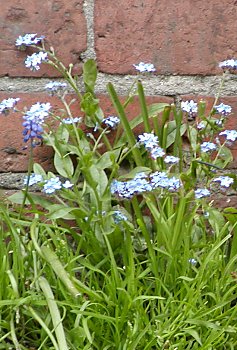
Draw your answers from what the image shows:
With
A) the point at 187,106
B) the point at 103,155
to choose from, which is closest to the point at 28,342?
the point at 103,155

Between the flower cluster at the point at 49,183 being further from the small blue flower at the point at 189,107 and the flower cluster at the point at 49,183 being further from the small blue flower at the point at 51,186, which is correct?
the small blue flower at the point at 189,107

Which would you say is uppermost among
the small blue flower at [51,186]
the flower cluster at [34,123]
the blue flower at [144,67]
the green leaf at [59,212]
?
the blue flower at [144,67]

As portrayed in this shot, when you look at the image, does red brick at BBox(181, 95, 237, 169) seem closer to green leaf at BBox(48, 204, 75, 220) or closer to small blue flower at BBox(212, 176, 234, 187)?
small blue flower at BBox(212, 176, 234, 187)

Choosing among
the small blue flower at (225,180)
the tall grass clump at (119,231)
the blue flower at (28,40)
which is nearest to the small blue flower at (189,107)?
the tall grass clump at (119,231)

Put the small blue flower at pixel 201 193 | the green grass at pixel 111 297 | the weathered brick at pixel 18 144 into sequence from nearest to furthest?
the green grass at pixel 111 297, the small blue flower at pixel 201 193, the weathered brick at pixel 18 144

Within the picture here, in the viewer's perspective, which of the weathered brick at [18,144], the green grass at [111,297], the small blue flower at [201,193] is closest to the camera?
the green grass at [111,297]

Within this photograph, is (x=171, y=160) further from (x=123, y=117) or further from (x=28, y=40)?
(x=28, y=40)
